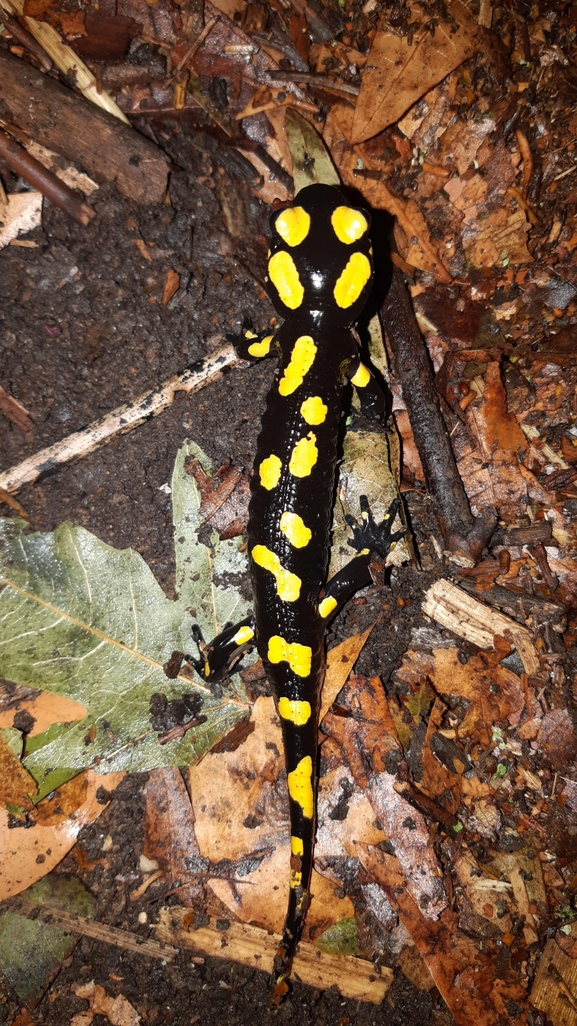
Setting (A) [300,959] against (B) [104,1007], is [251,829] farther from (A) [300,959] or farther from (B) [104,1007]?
(B) [104,1007]

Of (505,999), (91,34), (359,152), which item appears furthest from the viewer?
(359,152)

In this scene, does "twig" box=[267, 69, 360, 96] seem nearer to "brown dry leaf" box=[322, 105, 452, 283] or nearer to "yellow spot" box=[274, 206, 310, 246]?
"brown dry leaf" box=[322, 105, 452, 283]

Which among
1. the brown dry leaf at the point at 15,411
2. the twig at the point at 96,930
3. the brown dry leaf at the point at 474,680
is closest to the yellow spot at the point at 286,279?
the brown dry leaf at the point at 15,411

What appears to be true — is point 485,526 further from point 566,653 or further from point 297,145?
point 297,145

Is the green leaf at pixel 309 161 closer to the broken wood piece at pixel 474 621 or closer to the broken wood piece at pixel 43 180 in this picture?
the broken wood piece at pixel 43 180

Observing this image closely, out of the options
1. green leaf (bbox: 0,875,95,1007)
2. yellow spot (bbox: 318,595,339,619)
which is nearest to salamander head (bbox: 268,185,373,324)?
yellow spot (bbox: 318,595,339,619)

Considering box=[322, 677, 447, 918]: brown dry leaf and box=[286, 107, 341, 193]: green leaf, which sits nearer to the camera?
box=[322, 677, 447, 918]: brown dry leaf

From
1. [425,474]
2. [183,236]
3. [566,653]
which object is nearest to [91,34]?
[183,236]
